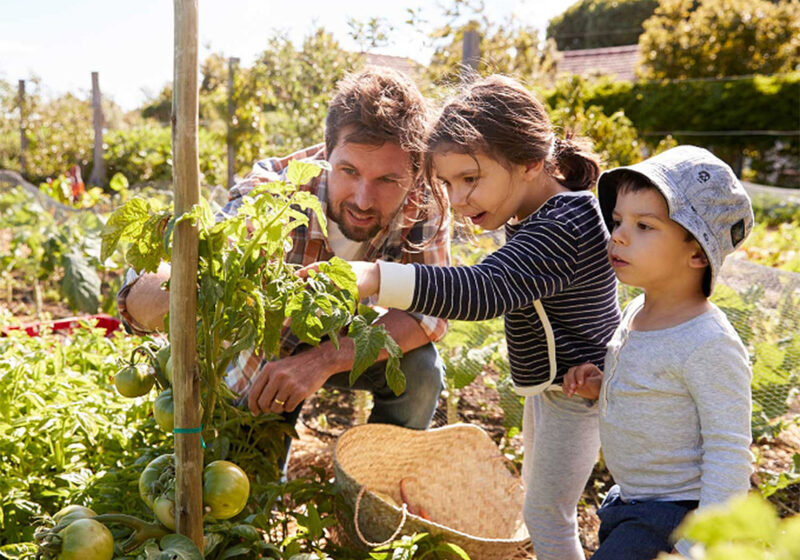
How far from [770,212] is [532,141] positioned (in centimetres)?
845

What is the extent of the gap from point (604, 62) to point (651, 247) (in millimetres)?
19388

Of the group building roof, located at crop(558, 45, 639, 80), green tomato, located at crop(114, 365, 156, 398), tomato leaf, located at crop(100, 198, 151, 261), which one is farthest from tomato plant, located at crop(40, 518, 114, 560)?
building roof, located at crop(558, 45, 639, 80)

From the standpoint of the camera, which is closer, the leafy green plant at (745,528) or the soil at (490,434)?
the leafy green plant at (745,528)

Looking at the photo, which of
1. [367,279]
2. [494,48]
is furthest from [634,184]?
[494,48]

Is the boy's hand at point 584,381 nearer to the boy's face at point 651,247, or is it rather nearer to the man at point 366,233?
the boy's face at point 651,247

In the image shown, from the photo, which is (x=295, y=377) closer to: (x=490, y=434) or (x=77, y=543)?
(x=77, y=543)

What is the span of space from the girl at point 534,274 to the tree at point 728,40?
46.2 ft

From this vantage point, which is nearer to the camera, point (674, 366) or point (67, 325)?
point (674, 366)

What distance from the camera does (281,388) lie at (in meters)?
1.58

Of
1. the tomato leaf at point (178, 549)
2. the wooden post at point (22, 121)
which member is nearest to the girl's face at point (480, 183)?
the tomato leaf at point (178, 549)

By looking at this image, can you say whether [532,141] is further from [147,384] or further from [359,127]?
[147,384]

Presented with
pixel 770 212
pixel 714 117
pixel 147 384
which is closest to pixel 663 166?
pixel 147 384

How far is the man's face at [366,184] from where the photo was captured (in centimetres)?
177

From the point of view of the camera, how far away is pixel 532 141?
145cm
